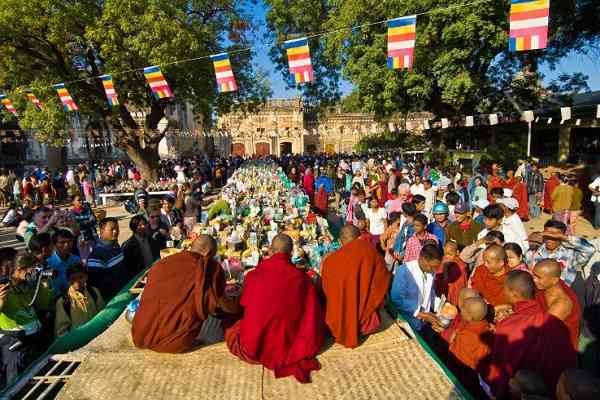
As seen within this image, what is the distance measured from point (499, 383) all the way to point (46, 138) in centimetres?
1649

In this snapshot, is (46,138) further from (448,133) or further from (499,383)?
(448,133)

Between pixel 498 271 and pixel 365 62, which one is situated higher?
pixel 365 62

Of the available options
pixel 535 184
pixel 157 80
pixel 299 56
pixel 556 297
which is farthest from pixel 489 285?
pixel 157 80

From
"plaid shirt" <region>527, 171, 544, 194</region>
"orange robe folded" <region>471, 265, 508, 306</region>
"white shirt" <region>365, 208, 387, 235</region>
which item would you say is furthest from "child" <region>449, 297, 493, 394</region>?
"plaid shirt" <region>527, 171, 544, 194</region>

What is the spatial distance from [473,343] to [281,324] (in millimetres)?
1357

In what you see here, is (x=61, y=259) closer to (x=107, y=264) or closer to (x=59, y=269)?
(x=59, y=269)

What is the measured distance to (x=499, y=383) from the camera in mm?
2521

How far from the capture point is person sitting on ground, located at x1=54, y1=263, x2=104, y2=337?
11.5 ft

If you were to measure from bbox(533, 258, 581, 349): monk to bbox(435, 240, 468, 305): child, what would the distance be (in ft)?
3.05

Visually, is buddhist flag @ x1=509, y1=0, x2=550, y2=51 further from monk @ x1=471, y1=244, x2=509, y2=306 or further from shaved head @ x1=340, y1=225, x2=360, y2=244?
shaved head @ x1=340, y1=225, x2=360, y2=244

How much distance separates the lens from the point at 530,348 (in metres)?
2.45

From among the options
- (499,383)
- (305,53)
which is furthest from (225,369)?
(305,53)

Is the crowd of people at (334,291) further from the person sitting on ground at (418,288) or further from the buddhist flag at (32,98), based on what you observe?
the buddhist flag at (32,98)

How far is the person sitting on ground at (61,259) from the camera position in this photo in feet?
13.2
